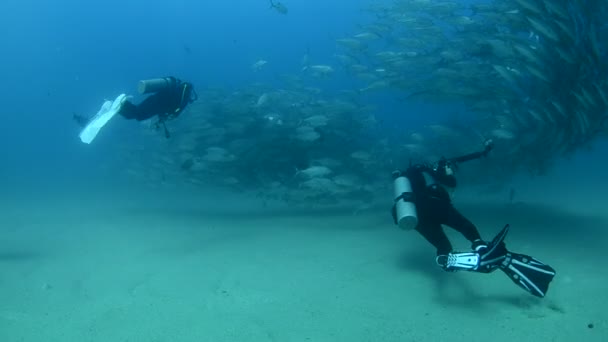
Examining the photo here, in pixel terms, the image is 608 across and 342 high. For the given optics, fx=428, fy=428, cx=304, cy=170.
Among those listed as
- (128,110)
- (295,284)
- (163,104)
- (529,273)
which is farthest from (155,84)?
(529,273)

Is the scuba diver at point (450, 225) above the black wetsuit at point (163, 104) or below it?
below

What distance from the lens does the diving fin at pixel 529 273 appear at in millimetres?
5164

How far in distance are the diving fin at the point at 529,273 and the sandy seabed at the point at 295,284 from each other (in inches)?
11.9

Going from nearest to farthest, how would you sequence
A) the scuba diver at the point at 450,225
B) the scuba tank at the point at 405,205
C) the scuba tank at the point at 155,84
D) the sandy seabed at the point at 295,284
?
the sandy seabed at the point at 295,284 → the scuba diver at the point at 450,225 → the scuba tank at the point at 405,205 → the scuba tank at the point at 155,84

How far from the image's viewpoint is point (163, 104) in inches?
289

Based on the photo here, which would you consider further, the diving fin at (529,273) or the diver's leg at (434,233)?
the diver's leg at (434,233)

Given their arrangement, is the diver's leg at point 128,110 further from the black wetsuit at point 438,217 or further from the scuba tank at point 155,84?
the black wetsuit at point 438,217

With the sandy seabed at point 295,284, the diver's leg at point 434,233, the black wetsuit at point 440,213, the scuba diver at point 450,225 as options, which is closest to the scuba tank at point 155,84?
the sandy seabed at point 295,284

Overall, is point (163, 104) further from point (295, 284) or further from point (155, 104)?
point (295, 284)

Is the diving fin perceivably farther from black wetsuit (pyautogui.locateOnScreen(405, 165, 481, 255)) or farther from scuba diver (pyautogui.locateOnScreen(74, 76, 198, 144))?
scuba diver (pyautogui.locateOnScreen(74, 76, 198, 144))

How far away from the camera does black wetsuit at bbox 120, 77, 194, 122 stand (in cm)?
728

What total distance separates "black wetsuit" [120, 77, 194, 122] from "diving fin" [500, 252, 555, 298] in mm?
5588

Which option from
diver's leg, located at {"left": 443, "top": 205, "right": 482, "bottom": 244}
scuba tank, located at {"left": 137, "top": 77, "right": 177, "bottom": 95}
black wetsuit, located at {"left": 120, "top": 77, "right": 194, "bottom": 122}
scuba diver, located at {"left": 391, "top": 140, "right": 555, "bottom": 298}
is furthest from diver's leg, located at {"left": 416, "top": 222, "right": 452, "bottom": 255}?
scuba tank, located at {"left": 137, "top": 77, "right": 177, "bottom": 95}

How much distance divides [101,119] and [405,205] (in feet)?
16.5
